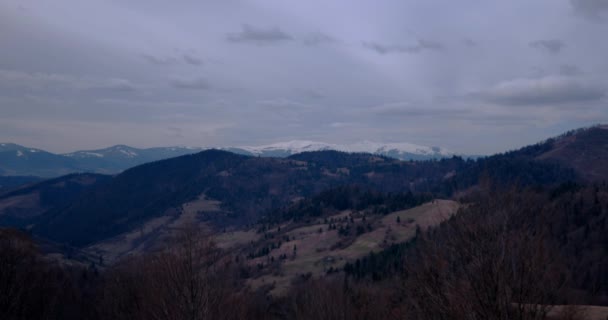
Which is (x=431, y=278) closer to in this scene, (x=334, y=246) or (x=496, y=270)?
(x=496, y=270)

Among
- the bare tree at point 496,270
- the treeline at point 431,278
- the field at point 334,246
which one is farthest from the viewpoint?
the field at point 334,246

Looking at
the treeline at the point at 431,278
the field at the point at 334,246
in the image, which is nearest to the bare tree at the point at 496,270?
the treeline at the point at 431,278

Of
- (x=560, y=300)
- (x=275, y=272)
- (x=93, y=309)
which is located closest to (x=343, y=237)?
(x=275, y=272)

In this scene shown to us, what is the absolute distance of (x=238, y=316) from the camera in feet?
97.8

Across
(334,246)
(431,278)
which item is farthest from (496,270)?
(334,246)

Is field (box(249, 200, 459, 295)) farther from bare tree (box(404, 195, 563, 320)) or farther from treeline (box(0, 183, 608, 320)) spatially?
bare tree (box(404, 195, 563, 320))

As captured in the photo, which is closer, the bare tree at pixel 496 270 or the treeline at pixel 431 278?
the bare tree at pixel 496 270

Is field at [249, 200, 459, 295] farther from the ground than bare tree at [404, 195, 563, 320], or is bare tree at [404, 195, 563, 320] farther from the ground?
bare tree at [404, 195, 563, 320]

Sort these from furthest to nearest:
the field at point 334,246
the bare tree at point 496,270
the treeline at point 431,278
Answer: the field at point 334,246 → the treeline at point 431,278 → the bare tree at point 496,270

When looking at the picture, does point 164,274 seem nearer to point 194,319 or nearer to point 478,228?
point 194,319

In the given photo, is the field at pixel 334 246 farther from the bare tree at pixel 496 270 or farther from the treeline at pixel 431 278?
the bare tree at pixel 496 270

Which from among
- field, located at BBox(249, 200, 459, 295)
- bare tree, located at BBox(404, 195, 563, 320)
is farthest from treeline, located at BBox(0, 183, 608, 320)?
field, located at BBox(249, 200, 459, 295)

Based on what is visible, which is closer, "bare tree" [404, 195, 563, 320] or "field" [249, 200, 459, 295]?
"bare tree" [404, 195, 563, 320]

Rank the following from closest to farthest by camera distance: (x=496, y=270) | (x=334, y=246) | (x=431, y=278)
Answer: (x=496, y=270), (x=431, y=278), (x=334, y=246)
